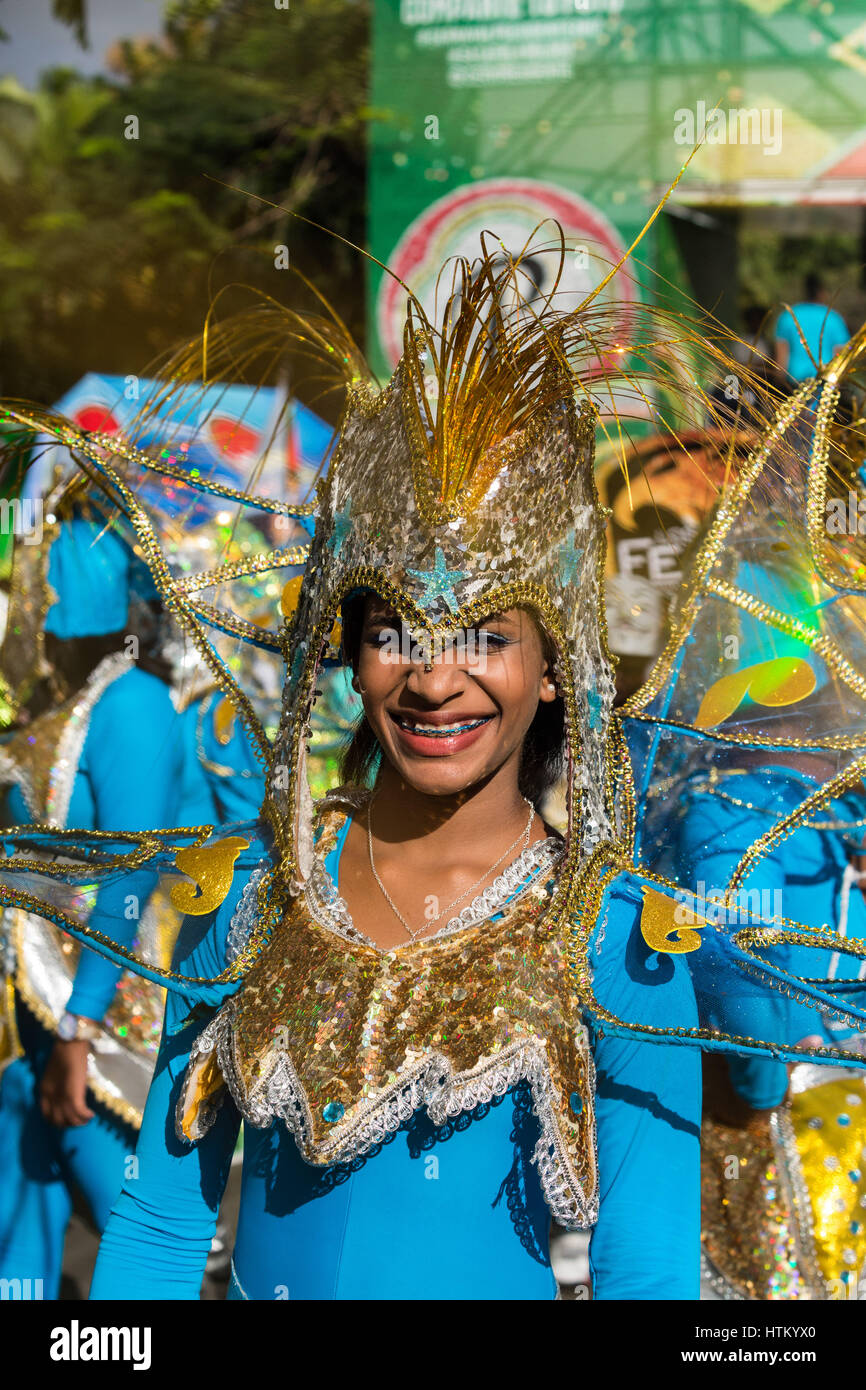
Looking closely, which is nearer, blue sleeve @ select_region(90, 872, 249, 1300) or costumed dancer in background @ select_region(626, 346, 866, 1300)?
blue sleeve @ select_region(90, 872, 249, 1300)

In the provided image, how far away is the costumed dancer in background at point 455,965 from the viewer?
155cm

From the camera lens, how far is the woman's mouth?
1.59 metres

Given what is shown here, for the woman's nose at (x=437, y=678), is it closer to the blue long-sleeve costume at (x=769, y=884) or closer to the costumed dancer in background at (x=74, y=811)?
the blue long-sleeve costume at (x=769, y=884)

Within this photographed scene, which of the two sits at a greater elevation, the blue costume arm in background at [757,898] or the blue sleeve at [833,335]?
the blue sleeve at [833,335]

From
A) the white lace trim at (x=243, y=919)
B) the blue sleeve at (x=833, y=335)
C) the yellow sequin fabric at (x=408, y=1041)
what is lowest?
→ the yellow sequin fabric at (x=408, y=1041)

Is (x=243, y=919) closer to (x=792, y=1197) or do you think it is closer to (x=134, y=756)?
(x=792, y=1197)

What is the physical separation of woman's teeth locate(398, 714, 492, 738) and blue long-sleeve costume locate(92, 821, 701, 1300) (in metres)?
0.28

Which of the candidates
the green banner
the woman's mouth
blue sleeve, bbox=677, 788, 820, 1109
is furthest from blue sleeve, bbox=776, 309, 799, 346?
the woman's mouth

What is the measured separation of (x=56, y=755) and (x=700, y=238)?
5753mm

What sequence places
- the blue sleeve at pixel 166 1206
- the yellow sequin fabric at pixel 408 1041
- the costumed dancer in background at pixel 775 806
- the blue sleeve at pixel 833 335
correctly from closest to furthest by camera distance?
the yellow sequin fabric at pixel 408 1041
the blue sleeve at pixel 166 1206
the costumed dancer in background at pixel 775 806
the blue sleeve at pixel 833 335

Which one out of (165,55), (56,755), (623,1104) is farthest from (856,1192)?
(165,55)

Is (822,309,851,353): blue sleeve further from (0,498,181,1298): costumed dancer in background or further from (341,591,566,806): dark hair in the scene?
(341,591,566,806): dark hair

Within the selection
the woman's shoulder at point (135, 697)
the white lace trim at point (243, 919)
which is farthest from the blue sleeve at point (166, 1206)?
the woman's shoulder at point (135, 697)
